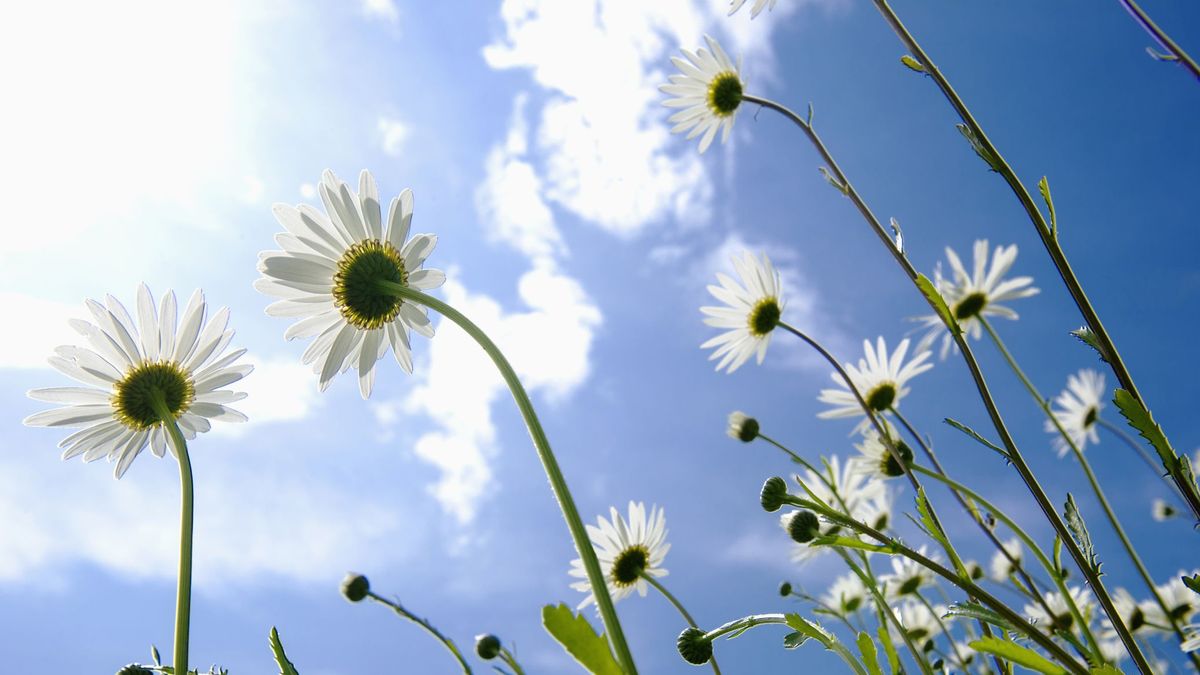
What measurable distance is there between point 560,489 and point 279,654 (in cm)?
58

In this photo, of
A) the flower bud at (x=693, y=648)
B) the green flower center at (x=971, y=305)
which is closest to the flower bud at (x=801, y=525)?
the flower bud at (x=693, y=648)

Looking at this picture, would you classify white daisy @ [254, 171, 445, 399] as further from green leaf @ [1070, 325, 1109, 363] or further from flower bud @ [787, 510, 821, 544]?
green leaf @ [1070, 325, 1109, 363]

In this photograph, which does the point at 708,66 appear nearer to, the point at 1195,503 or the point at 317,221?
the point at 317,221

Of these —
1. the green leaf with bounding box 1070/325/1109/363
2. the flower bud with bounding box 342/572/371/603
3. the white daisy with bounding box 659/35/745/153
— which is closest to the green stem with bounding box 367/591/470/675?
the flower bud with bounding box 342/572/371/603

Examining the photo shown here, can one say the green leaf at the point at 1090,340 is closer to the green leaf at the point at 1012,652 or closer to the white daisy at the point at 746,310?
the green leaf at the point at 1012,652

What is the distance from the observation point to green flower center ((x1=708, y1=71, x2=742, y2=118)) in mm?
3293

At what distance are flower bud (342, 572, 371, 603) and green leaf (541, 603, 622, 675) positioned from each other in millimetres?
1586

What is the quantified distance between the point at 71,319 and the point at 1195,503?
6.97 feet

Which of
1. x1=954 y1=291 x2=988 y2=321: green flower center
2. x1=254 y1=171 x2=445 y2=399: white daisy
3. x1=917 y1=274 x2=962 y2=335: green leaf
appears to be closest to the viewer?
x1=917 y1=274 x2=962 y2=335: green leaf

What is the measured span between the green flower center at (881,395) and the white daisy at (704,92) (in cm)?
122

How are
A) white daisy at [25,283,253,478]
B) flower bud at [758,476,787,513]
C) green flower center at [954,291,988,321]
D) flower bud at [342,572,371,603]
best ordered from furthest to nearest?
green flower center at [954,291,988,321]
flower bud at [342,572,371,603]
white daisy at [25,283,253,478]
flower bud at [758,476,787,513]

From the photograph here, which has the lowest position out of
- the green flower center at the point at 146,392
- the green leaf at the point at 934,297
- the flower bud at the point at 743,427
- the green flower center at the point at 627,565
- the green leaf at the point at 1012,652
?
the green leaf at the point at 1012,652

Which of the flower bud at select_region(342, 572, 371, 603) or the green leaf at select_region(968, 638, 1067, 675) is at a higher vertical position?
the flower bud at select_region(342, 572, 371, 603)

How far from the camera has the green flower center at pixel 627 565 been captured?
2695 millimetres
